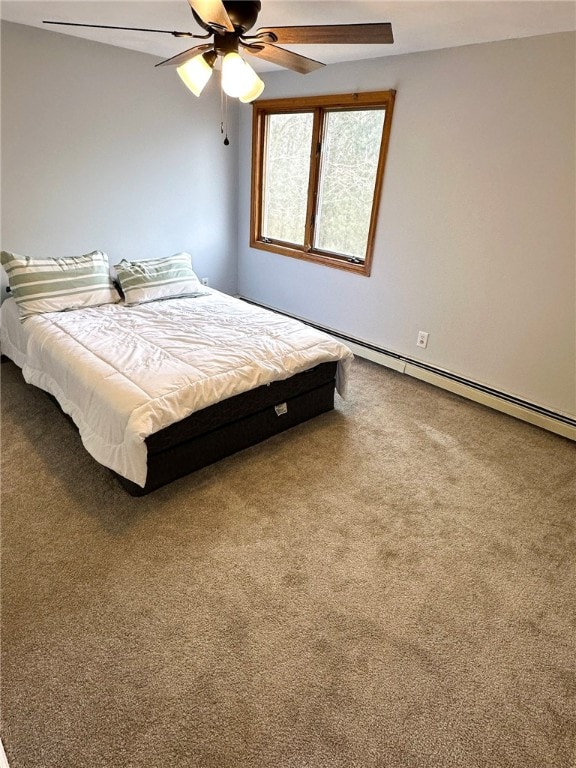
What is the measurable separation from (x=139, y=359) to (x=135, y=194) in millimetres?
1955

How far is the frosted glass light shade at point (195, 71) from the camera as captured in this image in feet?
6.59

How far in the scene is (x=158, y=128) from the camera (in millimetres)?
3576

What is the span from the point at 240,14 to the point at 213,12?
282mm

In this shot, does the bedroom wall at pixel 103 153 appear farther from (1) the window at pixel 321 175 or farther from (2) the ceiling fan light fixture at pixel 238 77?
(2) the ceiling fan light fixture at pixel 238 77

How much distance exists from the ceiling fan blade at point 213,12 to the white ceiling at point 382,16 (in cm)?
62

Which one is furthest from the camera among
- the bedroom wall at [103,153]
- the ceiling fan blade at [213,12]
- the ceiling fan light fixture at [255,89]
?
the bedroom wall at [103,153]

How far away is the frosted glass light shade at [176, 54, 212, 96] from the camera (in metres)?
2.01

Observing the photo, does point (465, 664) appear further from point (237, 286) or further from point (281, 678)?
point (237, 286)

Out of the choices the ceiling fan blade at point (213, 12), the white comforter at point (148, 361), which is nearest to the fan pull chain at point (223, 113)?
the white comforter at point (148, 361)

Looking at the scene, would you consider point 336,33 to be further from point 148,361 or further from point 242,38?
point 148,361

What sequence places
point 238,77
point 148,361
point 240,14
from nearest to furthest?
point 240,14 → point 238,77 → point 148,361

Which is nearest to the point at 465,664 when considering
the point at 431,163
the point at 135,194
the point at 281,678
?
the point at 281,678

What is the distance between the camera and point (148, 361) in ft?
7.76

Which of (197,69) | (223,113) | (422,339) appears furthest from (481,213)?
(223,113)
